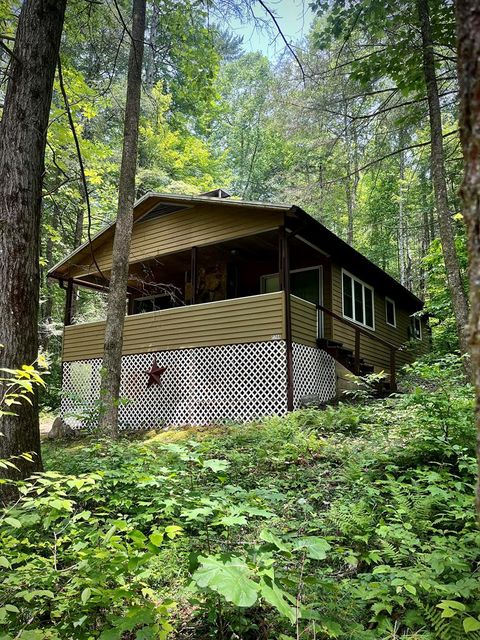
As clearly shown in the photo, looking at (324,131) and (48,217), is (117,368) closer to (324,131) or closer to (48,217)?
(324,131)

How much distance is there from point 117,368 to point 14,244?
436 cm

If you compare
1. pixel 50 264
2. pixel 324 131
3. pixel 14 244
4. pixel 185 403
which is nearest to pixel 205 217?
pixel 185 403

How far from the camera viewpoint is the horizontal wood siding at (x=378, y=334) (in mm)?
11781

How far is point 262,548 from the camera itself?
162 centimetres

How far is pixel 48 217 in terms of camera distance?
17.6 meters

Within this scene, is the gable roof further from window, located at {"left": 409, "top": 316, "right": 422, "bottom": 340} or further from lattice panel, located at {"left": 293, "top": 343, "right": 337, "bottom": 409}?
window, located at {"left": 409, "top": 316, "right": 422, "bottom": 340}

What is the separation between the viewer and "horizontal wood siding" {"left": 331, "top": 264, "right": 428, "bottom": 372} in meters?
11.8

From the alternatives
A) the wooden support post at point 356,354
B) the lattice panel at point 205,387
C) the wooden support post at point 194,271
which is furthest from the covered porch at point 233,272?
the lattice panel at point 205,387

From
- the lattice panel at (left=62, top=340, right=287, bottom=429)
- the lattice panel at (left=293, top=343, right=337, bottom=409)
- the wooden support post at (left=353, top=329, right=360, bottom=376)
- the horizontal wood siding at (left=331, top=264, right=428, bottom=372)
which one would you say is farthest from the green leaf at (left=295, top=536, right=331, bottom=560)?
the horizontal wood siding at (left=331, top=264, right=428, bottom=372)

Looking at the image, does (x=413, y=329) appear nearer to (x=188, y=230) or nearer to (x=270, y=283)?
(x=270, y=283)

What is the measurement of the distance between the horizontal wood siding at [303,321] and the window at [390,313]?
6.36 m

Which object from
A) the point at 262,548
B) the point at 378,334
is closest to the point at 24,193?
the point at 262,548

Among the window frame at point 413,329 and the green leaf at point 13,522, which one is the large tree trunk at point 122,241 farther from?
the window frame at point 413,329

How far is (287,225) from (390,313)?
851cm
